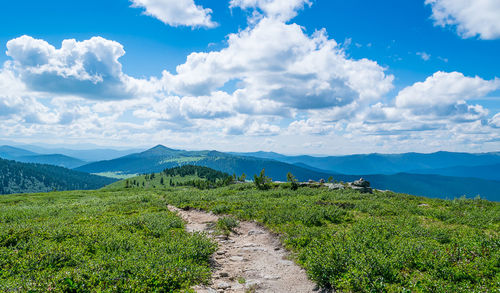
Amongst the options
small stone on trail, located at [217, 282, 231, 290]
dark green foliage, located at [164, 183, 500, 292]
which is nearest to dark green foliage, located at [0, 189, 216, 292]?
small stone on trail, located at [217, 282, 231, 290]

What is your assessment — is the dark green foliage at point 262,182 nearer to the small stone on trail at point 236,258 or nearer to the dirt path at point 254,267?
the dirt path at point 254,267

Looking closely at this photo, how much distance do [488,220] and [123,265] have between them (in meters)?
25.2

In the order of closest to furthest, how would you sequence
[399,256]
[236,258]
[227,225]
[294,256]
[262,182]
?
[399,256] < [294,256] < [236,258] < [227,225] < [262,182]

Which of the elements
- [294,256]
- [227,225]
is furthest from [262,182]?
[294,256]

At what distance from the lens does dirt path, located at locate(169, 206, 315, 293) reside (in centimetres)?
1109

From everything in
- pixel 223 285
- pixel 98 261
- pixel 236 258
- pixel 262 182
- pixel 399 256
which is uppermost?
pixel 399 256

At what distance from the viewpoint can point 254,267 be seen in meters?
13.7

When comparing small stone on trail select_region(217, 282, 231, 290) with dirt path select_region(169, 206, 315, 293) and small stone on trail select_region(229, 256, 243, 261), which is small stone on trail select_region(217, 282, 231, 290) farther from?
small stone on trail select_region(229, 256, 243, 261)

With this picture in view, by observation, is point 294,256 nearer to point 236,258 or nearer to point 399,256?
point 236,258

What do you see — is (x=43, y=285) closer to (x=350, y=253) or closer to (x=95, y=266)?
(x=95, y=266)

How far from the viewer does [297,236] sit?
16250 mm

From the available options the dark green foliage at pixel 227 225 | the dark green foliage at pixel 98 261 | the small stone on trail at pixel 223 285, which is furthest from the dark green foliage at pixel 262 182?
the small stone on trail at pixel 223 285

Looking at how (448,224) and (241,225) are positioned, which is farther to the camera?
(241,225)

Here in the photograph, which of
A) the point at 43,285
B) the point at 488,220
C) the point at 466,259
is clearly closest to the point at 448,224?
the point at 488,220
